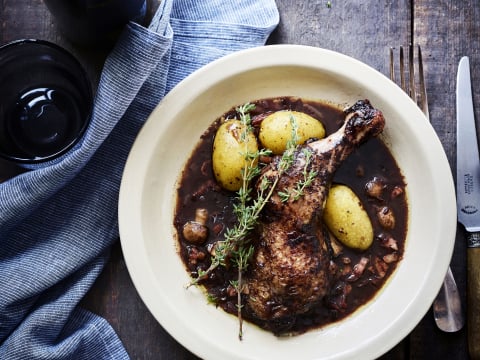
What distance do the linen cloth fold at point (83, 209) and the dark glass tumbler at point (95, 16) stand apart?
0.09m

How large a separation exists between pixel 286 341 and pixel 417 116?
0.83 metres

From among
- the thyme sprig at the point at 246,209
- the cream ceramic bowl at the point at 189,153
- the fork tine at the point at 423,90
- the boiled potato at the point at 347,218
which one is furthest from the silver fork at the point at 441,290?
the thyme sprig at the point at 246,209

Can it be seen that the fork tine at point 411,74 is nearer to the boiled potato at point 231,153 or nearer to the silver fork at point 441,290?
the silver fork at point 441,290

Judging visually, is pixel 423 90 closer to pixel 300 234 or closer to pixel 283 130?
pixel 283 130

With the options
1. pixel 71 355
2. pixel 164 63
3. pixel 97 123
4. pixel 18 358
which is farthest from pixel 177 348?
pixel 164 63

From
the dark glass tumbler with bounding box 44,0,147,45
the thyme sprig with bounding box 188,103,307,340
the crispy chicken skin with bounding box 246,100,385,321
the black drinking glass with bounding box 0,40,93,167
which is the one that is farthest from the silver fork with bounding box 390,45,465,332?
the black drinking glass with bounding box 0,40,93,167

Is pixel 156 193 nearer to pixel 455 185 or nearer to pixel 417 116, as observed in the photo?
pixel 417 116

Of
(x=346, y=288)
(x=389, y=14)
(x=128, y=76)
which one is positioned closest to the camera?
(x=128, y=76)

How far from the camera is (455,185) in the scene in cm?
196

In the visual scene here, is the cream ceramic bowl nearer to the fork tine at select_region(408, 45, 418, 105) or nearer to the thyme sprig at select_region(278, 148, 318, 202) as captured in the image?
the fork tine at select_region(408, 45, 418, 105)

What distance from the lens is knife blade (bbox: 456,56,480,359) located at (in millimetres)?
1900

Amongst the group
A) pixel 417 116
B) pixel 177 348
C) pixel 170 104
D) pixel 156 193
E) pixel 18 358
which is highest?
pixel 170 104

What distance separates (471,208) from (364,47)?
25.8 inches

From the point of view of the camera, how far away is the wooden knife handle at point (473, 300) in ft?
6.23
